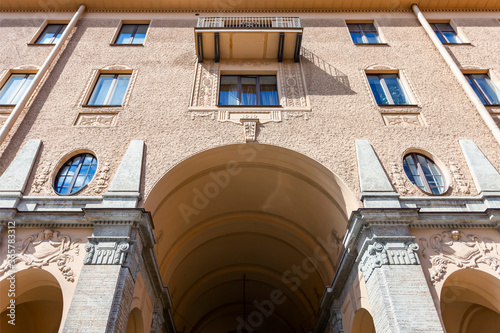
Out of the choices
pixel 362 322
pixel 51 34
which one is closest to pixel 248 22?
pixel 51 34

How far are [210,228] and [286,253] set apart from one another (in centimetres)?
314

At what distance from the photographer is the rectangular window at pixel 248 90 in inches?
485

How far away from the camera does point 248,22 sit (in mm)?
14461

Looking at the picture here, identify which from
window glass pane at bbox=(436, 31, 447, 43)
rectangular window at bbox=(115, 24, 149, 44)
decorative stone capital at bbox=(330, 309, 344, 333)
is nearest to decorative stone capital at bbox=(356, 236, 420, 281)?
decorative stone capital at bbox=(330, 309, 344, 333)

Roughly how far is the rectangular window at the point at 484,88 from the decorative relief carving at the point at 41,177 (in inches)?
518

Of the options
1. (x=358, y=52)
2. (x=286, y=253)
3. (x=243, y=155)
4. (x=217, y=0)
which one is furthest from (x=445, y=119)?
(x=217, y=0)

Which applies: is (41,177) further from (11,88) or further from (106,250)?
(11,88)

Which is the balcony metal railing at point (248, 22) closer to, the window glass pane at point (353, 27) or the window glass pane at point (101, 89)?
the window glass pane at point (353, 27)

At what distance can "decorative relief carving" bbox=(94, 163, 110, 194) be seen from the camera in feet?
30.5

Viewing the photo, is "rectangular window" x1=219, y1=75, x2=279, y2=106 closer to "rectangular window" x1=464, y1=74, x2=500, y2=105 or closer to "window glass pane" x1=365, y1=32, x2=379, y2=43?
"window glass pane" x1=365, y1=32, x2=379, y2=43

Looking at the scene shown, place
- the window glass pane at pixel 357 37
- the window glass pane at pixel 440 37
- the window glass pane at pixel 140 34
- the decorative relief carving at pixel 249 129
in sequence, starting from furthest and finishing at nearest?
1. the window glass pane at pixel 440 37
2. the window glass pane at pixel 357 37
3. the window glass pane at pixel 140 34
4. the decorative relief carving at pixel 249 129

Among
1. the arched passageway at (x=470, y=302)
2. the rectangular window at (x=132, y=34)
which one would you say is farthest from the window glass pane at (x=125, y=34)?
the arched passageway at (x=470, y=302)

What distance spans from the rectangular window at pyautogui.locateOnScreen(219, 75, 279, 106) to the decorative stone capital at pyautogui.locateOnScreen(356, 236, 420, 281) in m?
5.73

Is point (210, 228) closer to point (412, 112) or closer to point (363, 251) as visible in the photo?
point (363, 251)
